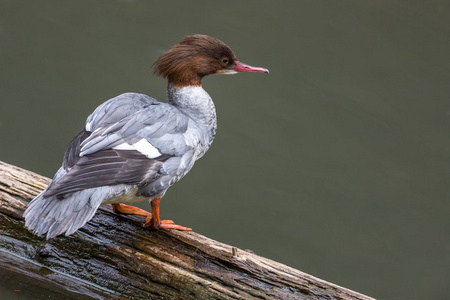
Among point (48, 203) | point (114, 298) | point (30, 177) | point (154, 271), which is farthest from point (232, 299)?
point (30, 177)

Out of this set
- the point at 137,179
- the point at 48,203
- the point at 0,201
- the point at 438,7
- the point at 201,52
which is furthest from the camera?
the point at 438,7

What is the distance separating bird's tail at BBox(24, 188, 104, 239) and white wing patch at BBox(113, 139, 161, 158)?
0.93 ft

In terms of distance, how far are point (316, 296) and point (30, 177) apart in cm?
172

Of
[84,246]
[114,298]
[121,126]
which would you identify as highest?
[121,126]

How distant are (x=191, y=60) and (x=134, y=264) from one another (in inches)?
48.4

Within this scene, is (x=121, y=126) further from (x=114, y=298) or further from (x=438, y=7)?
(x=438, y=7)

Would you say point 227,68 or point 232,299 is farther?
point 227,68

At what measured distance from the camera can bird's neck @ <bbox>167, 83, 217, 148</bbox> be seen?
338cm

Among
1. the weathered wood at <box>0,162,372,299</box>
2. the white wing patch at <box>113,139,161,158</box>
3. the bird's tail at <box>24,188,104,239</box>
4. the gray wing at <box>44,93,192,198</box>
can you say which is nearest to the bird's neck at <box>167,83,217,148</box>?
the gray wing at <box>44,93,192,198</box>

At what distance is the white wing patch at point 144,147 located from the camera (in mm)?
2865

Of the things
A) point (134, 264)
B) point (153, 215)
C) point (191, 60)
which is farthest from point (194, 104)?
point (134, 264)

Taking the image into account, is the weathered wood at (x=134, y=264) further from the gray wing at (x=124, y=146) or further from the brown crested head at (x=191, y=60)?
the brown crested head at (x=191, y=60)

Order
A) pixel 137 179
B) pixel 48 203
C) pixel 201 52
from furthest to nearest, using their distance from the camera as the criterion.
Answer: pixel 201 52 → pixel 137 179 → pixel 48 203

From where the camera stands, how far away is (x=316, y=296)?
9.34ft
